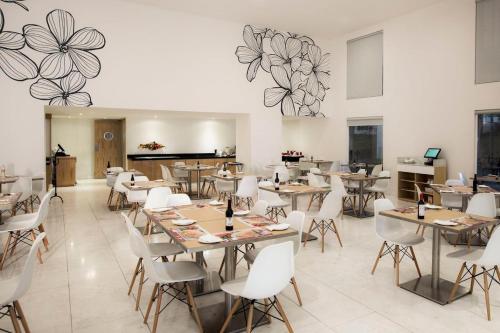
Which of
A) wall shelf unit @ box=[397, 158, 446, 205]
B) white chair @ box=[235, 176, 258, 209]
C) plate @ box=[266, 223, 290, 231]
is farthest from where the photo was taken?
wall shelf unit @ box=[397, 158, 446, 205]

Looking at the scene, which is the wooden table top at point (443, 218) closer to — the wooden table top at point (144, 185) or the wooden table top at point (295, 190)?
the wooden table top at point (295, 190)

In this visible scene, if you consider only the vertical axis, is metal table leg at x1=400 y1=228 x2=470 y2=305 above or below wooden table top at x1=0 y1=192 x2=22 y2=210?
below

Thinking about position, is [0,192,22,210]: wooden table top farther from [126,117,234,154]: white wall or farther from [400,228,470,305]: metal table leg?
[126,117,234,154]: white wall

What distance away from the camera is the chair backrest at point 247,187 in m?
6.77

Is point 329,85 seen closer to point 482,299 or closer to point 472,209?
point 472,209

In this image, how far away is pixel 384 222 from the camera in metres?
4.05

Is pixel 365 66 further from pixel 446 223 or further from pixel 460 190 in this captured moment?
Result: pixel 446 223

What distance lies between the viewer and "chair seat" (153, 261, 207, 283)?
278cm

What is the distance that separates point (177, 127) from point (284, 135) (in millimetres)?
3824

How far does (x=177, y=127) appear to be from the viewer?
12.9 m

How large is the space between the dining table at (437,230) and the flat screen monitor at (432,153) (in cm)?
459

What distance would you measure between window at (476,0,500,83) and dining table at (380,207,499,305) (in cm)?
492

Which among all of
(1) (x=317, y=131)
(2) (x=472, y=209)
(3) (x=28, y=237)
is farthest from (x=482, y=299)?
(1) (x=317, y=131)

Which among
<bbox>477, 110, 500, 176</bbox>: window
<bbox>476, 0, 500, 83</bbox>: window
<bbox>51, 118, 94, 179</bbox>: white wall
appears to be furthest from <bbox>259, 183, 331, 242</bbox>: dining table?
<bbox>51, 118, 94, 179</bbox>: white wall
